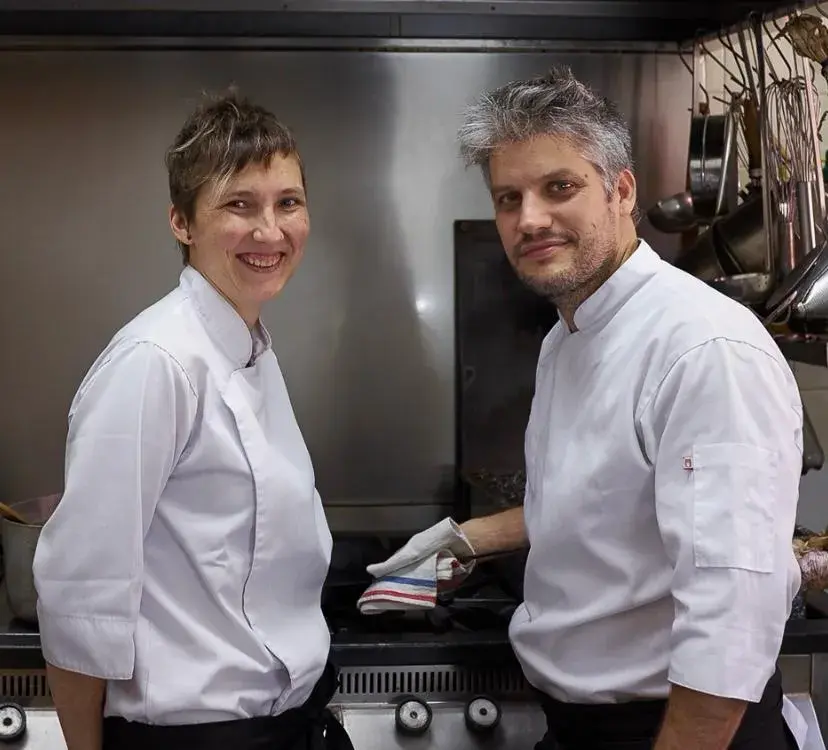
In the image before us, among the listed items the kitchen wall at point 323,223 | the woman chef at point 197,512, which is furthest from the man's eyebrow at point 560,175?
the kitchen wall at point 323,223

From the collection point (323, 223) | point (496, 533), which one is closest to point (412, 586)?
point (496, 533)

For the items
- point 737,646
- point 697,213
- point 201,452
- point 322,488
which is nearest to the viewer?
point 737,646

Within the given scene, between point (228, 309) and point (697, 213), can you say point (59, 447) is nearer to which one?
point (228, 309)

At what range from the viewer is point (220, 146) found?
92cm

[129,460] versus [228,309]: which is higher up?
[228,309]

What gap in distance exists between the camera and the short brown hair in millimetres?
919

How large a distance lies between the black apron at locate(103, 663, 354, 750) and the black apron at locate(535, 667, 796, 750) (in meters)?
0.28

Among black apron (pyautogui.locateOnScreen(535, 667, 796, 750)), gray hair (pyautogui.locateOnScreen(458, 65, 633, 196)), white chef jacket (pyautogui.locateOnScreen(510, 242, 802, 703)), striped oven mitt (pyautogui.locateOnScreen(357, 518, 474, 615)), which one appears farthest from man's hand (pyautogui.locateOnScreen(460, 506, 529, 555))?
gray hair (pyautogui.locateOnScreen(458, 65, 633, 196))

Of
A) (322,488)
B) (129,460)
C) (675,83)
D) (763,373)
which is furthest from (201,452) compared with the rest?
(675,83)

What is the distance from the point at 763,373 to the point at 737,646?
233mm

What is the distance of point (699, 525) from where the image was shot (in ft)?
2.61

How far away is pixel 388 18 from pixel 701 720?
1115 mm

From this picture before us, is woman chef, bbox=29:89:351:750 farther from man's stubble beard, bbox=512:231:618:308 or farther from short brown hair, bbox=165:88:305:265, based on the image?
man's stubble beard, bbox=512:231:618:308

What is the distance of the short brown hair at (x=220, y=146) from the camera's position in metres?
0.92
